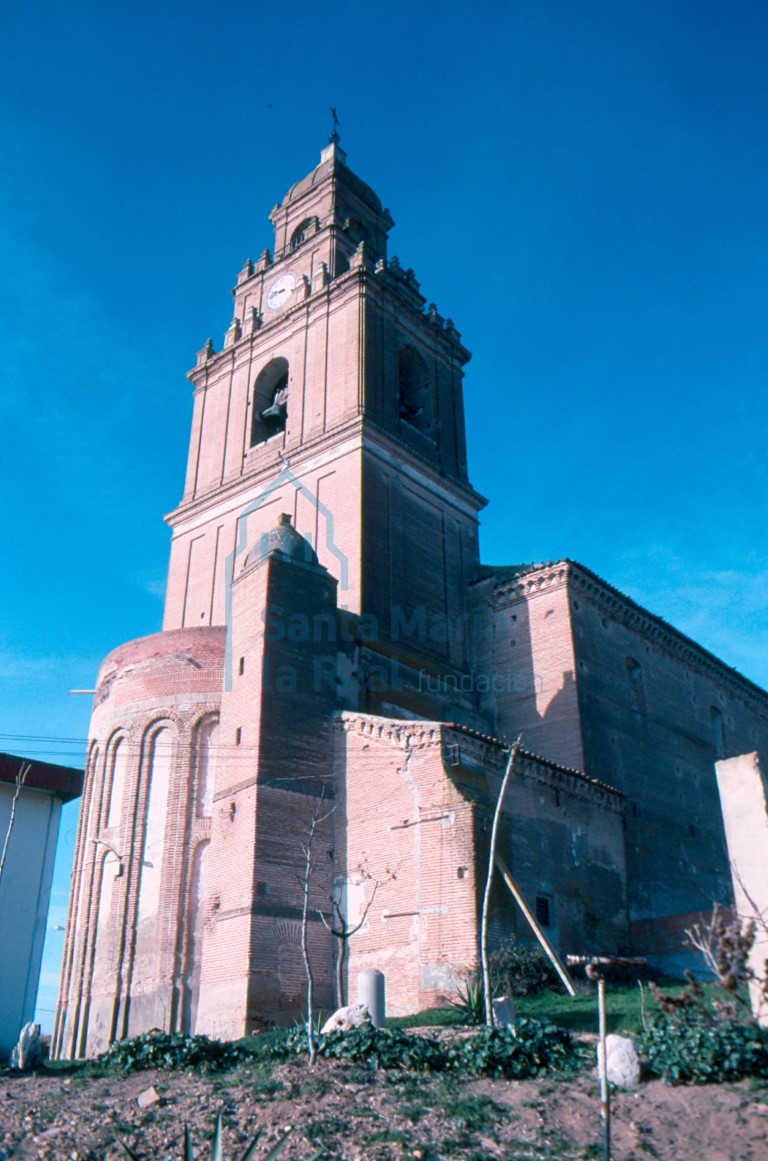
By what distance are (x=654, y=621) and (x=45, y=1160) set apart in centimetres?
2334

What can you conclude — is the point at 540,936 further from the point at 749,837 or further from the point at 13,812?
the point at 13,812

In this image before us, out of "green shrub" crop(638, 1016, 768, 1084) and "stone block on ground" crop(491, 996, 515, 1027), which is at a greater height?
"stone block on ground" crop(491, 996, 515, 1027)

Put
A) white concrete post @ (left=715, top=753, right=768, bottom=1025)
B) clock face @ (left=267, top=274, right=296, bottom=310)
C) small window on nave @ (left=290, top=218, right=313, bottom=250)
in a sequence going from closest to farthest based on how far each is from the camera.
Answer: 1. white concrete post @ (left=715, top=753, right=768, bottom=1025)
2. clock face @ (left=267, top=274, right=296, bottom=310)
3. small window on nave @ (left=290, top=218, right=313, bottom=250)

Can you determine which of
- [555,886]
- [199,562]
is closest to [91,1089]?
[555,886]

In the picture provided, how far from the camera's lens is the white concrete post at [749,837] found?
42.4 feet

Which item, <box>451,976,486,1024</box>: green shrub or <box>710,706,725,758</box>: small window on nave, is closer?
<box>451,976,486,1024</box>: green shrub

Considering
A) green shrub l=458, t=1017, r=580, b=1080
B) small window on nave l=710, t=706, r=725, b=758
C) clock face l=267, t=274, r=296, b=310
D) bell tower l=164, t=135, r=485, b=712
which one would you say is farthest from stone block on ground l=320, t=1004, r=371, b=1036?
clock face l=267, t=274, r=296, b=310

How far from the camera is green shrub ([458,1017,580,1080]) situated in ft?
43.5

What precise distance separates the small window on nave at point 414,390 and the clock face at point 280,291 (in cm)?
438

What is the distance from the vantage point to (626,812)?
25.3m

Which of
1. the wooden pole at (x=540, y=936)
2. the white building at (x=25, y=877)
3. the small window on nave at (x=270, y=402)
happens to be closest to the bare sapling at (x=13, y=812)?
the white building at (x=25, y=877)

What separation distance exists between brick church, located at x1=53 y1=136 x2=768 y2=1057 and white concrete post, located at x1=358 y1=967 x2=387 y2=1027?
1.90 meters

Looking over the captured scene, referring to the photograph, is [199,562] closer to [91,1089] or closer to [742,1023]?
[91,1089]

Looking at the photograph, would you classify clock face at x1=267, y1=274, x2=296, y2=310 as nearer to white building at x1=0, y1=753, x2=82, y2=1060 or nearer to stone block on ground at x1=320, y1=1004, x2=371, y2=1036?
white building at x1=0, y1=753, x2=82, y2=1060
